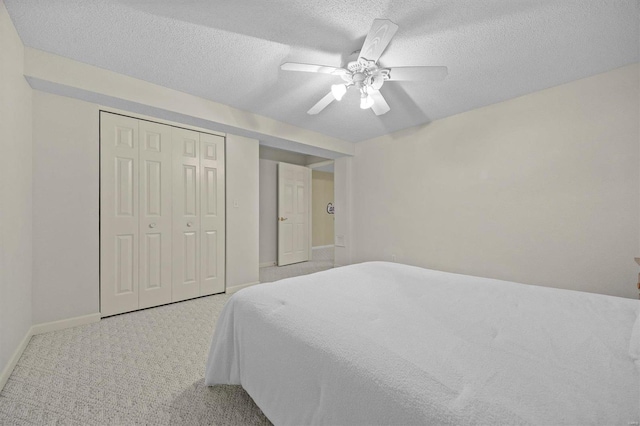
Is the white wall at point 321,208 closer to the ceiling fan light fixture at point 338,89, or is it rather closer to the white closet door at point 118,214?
the white closet door at point 118,214

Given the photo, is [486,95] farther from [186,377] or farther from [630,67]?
[186,377]

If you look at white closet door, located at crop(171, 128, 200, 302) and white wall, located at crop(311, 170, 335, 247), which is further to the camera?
white wall, located at crop(311, 170, 335, 247)

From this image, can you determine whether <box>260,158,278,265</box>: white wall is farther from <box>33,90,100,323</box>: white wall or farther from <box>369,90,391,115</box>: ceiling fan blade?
<box>369,90,391,115</box>: ceiling fan blade

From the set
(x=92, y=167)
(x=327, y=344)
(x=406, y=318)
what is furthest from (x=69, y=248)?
(x=406, y=318)

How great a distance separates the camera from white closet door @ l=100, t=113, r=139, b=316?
8.46 feet

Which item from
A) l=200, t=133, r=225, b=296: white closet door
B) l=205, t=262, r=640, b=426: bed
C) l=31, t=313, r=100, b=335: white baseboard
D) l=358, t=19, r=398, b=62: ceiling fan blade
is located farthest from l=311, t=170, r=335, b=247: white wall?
l=205, t=262, r=640, b=426: bed

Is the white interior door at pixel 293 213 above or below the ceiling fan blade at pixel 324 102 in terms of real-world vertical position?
below

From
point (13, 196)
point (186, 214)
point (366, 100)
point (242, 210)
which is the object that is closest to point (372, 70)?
point (366, 100)

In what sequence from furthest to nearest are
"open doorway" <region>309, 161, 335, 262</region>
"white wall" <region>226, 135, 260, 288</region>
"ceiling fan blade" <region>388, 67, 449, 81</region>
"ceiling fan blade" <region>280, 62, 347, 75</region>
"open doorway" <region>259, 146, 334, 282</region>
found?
"open doorway" <region>309, 161, 335, 262</region>, "open doorway" <region>259, 146, 334, 282</region>, "white wall" <region>226, 135, 260, 288</region>, "ceiling fan blade" <region>280, 62, 347, 75</region>, "ceiling fan blade" <region>388, 67, 449, 81</region>

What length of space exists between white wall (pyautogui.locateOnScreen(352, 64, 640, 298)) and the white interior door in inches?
86.1

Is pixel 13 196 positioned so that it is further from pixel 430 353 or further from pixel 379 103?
pixel 379 103

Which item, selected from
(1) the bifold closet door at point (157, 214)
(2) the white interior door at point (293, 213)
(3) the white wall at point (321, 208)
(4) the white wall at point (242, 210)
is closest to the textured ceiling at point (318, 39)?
(1) the bifold closet door at point (157, 214)

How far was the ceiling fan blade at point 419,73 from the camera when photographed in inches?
70.8

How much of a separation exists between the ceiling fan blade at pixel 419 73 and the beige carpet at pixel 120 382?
235 cm
